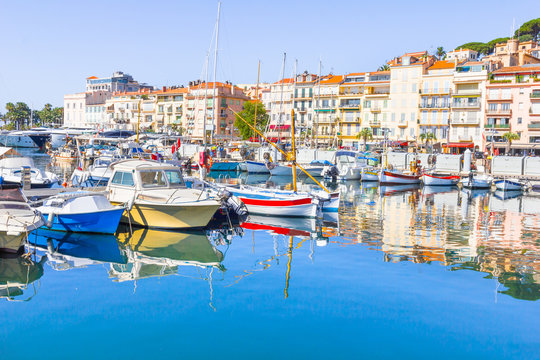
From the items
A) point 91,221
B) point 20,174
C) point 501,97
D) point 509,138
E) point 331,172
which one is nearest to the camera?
point 91,221

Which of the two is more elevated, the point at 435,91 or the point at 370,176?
the point at 435,91

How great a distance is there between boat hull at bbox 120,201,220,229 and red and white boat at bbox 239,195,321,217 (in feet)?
16.0

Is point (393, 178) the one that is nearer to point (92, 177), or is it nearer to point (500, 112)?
point (92, 177)

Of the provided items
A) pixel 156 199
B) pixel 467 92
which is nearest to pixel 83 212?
pixel 156 199

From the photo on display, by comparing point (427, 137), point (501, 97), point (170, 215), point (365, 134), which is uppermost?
point (501, 97)

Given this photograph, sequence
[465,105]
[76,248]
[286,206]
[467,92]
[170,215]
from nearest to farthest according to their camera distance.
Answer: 1. [76,248]
2. [170,215]
3. [286,206]
4. [465,105]
5. [467,92]

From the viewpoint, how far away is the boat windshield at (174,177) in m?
22.8

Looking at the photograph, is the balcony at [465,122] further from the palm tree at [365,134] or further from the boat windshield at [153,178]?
the boat windshield at [153,178]

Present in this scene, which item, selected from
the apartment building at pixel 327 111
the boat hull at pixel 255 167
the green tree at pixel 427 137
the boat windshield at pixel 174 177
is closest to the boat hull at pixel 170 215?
the boat windshield at pixel 174 177

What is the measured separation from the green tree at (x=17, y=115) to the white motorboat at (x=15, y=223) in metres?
134

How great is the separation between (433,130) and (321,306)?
245 feet

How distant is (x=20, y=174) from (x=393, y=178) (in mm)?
32108

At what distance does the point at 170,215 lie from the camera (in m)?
21.5

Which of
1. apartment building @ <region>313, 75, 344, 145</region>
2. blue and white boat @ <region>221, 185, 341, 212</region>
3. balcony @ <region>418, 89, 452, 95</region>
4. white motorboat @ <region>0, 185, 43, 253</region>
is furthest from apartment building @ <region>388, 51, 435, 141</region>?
white motorboat @ <region>0, 185, 43, 253</region>
